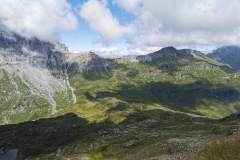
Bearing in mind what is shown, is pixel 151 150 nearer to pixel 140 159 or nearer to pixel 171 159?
pixel 140 159

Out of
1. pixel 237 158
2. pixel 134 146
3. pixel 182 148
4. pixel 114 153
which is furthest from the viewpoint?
pixel 134 146

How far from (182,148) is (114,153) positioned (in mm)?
27162

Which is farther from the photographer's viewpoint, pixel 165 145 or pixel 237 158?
pixel 165 145

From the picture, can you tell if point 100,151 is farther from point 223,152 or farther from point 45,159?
point 223,152

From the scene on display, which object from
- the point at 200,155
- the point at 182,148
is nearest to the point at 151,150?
the point at 182,148

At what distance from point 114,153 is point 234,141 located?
70176 millimetres

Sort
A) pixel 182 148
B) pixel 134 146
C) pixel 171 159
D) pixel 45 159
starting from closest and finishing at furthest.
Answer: pixel 171 159 < pixel 182 148 < pixel 134 146 < pixel 45 159

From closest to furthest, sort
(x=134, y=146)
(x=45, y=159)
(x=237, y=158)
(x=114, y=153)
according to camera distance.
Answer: (x=237, y=158), (x=114, y=153), (x=134, y=146), (x=45, y=159)

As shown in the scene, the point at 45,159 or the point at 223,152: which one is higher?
the point at 223,152

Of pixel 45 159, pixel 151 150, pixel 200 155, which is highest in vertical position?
pixel 200 155

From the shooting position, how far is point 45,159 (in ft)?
418

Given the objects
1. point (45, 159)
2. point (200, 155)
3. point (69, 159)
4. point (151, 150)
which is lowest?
point (45, 159)

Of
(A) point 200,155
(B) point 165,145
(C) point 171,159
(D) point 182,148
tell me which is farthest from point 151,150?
(A) point 200,155

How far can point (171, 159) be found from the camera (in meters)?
61.3
